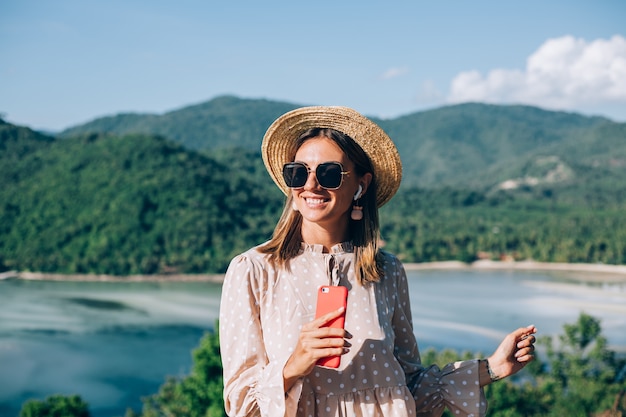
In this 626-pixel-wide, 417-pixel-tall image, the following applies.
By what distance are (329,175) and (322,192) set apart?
3 centimetres

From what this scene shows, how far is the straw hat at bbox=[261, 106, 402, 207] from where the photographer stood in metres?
1.32

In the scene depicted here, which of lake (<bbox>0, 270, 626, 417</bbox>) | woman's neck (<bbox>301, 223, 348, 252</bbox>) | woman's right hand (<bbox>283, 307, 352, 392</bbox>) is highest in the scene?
woman's neck (<bbox>301, 223, 348, 252</bbox>)

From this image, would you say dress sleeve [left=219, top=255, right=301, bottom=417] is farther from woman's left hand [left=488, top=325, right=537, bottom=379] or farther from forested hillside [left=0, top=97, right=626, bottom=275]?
forested hillside [left=0, top=97, right=626, bottom=275]

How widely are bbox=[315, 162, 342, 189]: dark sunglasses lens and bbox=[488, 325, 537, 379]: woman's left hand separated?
423 millimetres

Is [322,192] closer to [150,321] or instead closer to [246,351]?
[246,351]

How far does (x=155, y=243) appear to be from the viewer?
1277 inches

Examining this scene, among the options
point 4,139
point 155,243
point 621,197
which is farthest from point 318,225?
point 621,197

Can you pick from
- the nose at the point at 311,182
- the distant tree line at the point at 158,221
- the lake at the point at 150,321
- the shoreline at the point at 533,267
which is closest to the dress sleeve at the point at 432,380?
the nose at the point at 311,182

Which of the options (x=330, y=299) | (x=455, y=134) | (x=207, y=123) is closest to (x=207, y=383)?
(x=330, y=299)

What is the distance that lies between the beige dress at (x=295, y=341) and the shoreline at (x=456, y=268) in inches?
1109

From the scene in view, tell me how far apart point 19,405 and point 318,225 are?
1685 cm

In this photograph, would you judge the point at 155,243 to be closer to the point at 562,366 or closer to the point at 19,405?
the point at 19,405

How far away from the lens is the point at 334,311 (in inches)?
42.6

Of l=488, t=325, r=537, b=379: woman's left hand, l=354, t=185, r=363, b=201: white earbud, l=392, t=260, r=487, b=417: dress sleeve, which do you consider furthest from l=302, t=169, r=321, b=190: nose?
l=488, t=325, r=537, b=379: woman's left hand
